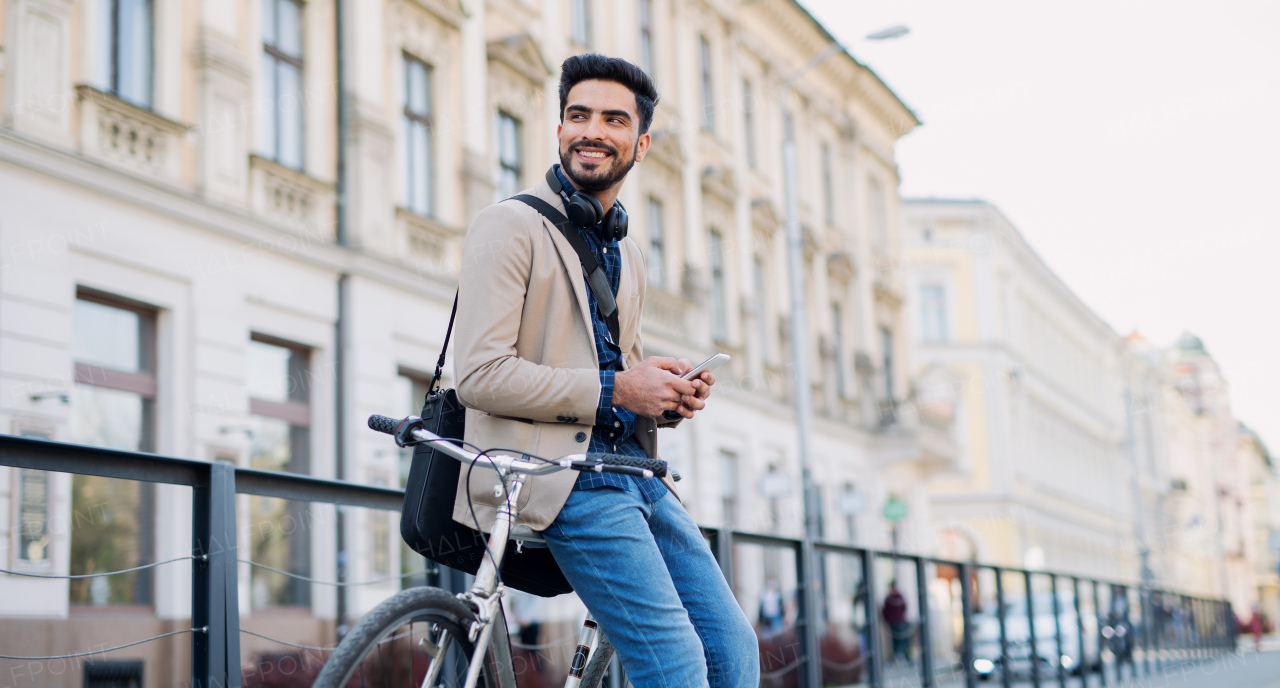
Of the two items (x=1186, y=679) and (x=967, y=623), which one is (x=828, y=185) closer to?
(x=1186, y=679)

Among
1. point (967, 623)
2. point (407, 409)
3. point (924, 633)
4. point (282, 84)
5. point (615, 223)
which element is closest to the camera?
point (615, 223)

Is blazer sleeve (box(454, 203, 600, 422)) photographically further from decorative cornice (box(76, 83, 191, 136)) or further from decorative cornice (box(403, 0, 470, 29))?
decorative cornice (box(403, 0, 470, 29))

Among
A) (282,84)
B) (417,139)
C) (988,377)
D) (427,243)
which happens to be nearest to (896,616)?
(427,243)

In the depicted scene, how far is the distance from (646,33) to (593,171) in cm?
2201

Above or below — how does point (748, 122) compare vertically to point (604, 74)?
above

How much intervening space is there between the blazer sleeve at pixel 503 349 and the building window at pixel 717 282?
22398 millimetres

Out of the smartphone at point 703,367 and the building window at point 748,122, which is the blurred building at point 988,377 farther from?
the smartphone at point 703,367

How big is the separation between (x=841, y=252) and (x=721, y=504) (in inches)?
350

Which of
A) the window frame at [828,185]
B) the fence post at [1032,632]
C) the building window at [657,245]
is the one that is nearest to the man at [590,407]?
the fence post at [1032,632]

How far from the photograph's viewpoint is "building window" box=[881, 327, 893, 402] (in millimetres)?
34031

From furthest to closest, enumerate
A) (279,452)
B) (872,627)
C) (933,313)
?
(933,313) < (279,452) < (872,627)

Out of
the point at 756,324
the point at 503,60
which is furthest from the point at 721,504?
the point at 503,60

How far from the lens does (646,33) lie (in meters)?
24.7

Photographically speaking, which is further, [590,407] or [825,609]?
[825,609]
